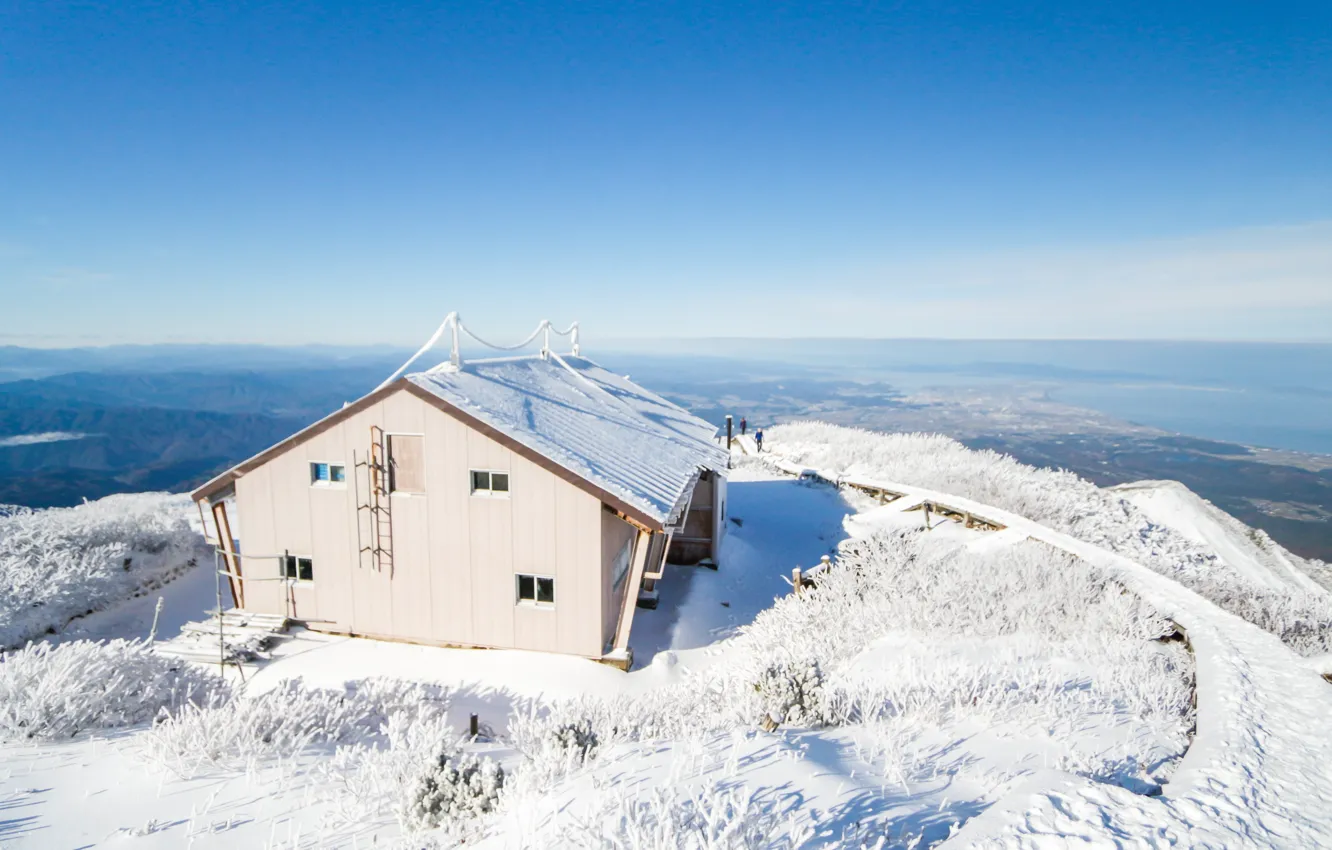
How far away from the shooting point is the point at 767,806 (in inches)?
168

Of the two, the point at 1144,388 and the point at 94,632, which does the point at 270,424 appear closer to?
the point at 94,632

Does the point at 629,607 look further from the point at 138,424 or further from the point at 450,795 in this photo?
the point at 138,424

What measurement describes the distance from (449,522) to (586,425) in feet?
Result: 11.9

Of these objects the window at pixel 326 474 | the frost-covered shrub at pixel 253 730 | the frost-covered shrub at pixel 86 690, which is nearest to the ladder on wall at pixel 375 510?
the window at pixel 326 474

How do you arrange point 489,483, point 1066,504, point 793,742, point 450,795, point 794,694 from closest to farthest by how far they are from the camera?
point 450,795 → point 793,742 → point 794,694 → point 489,483 → point 1066,504

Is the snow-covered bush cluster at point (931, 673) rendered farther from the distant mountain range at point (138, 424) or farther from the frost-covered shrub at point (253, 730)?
the distant mountain range at point (138, 424)

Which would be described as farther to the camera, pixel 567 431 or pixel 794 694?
pixel 567 431

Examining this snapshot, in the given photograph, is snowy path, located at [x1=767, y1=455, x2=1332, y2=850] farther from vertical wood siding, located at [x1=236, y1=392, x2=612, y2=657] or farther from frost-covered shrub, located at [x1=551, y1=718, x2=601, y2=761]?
vertical wood siding, located at [x1=236, y1=392, x2=612, y2=657]

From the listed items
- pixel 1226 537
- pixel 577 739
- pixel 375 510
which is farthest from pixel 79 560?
pixel 1226 537

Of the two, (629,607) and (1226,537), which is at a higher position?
(629,607)

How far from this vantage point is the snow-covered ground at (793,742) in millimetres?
4434

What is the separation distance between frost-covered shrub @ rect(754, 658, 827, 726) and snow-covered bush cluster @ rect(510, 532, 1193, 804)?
16 mm

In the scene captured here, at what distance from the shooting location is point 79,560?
550 inches

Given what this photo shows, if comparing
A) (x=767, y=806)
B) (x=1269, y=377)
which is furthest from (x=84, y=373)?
(x=1269, y=377)
